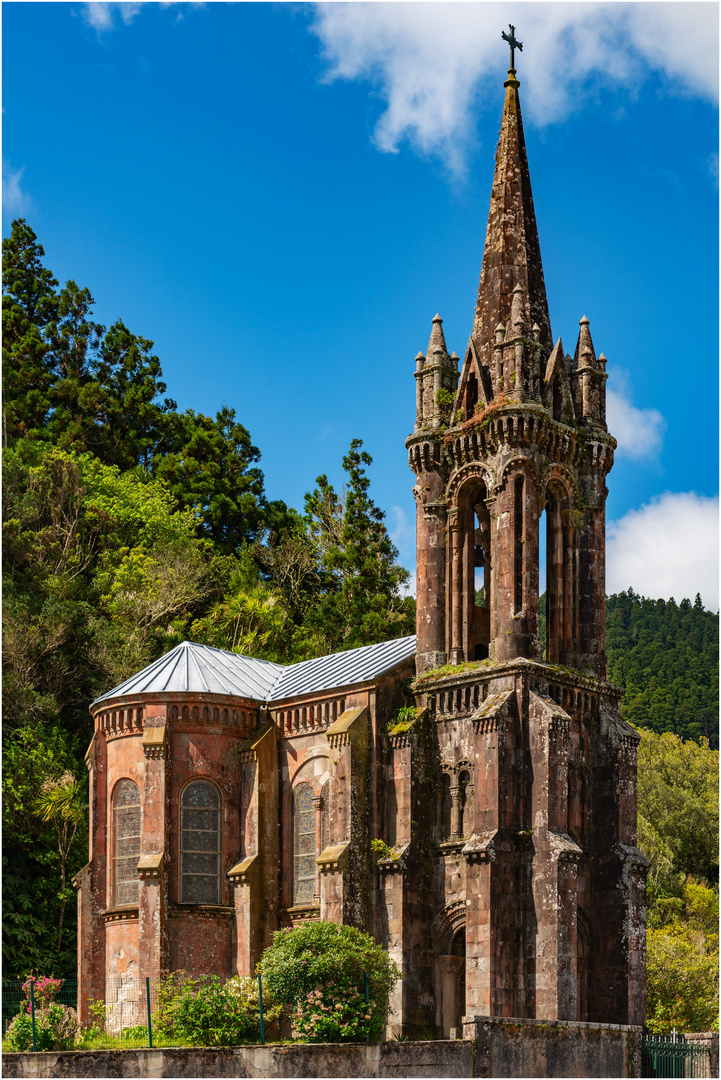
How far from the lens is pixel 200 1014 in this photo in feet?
116

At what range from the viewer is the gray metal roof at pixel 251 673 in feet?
152

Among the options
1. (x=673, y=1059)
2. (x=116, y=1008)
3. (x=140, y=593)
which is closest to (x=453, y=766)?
(x=673, y=1059)

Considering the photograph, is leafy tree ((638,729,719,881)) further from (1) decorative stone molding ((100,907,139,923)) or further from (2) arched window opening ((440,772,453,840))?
(1) decorative stone molding ((100,907,139,923))

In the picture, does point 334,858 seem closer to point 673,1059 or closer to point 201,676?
point 201,676

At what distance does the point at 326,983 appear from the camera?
121 ft

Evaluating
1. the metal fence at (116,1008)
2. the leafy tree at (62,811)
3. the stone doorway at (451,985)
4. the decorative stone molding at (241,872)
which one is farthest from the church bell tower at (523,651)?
the leafy tree at (62,811)

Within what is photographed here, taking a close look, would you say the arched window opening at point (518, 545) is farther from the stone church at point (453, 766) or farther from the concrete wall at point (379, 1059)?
the concrete wall at point (379, 1059)

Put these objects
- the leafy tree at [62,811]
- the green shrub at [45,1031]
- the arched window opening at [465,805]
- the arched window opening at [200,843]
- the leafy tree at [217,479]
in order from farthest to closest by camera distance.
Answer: the leafy tree at [217,479], the leafy tree at [62,811], the arched window opening at [200,843], the arched window opening at [465,805], the green shrub at [45,1031]

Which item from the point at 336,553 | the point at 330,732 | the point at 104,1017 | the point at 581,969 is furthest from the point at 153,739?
the point at 336,553

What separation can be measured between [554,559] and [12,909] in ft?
74.0

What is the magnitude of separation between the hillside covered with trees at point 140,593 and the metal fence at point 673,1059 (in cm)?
896

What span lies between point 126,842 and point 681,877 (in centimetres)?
2996

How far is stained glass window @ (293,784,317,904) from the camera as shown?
4456 centimetres

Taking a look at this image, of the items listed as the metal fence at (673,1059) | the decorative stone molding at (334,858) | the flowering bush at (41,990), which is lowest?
the metal fence at (673,1059)
